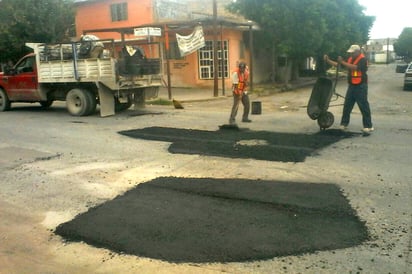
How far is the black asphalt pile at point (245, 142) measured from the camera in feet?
25.1

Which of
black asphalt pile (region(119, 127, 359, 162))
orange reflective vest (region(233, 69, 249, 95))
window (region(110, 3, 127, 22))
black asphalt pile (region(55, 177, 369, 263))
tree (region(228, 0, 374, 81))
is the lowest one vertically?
black asphalt pile (region(55, 177, 369, 263))

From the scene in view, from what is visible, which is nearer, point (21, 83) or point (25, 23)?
point (21, 83)

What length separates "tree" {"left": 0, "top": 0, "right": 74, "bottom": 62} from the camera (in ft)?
80.5

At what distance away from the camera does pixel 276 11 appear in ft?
73.4

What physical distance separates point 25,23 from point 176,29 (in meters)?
8.46

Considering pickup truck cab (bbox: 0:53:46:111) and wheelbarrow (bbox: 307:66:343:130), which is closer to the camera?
wheelbarrow (bbox: 307:66:343:130)

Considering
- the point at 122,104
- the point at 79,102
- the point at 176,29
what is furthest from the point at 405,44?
the point at 79,102

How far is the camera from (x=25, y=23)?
24.7 metres

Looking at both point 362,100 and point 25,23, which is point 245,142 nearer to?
point 362,100

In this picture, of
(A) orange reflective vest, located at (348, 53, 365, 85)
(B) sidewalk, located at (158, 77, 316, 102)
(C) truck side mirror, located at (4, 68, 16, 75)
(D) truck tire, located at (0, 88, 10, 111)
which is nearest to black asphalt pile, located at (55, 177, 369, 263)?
(A) orange reflective vest, located at (348, 53, 365, 85)

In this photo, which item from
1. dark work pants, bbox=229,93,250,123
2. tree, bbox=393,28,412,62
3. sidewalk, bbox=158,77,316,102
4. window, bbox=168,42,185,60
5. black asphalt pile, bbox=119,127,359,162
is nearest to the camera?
black asphalt pile, bbox=119,127,359,162

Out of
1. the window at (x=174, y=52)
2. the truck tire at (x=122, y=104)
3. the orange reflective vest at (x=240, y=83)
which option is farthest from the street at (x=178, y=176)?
the window at (x=174, y=52)

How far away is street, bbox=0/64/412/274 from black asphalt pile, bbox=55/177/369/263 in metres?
0.07

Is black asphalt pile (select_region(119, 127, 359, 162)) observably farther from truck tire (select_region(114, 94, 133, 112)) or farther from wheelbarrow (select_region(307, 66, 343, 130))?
truck tire (select_region(114, 94, 133, 112))
